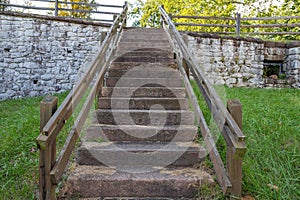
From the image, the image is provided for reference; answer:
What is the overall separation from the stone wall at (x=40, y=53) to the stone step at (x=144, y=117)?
4448mm

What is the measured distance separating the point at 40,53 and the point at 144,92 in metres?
4.56

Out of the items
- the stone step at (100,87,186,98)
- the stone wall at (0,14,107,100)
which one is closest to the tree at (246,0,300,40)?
the stone wall at (0,14,107,100)

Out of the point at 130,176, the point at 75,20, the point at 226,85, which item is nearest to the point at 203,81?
the point at 130,176

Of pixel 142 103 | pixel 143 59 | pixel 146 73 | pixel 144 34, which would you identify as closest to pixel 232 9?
pixel 144 34

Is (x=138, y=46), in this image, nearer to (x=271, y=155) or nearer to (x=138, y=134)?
(x=138, y=134)

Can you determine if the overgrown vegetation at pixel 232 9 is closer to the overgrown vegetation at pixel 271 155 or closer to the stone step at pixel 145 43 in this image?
the stone step at pixel 145 43

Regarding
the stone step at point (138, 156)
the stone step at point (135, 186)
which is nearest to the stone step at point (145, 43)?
the stone step at point (138, 156)

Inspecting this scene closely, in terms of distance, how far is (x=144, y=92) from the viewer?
11.4 ft

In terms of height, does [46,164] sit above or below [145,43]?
below

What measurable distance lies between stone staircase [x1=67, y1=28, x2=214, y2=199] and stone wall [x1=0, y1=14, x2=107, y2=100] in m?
3.26

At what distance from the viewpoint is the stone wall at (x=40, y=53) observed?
6766 mm

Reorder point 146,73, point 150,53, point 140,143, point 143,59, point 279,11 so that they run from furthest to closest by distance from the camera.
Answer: point 279,11
point 150,53
point 143,59
point 146,73
point 140,143

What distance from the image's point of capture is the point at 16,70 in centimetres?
682

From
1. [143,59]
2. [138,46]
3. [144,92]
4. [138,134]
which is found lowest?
[138,134]
